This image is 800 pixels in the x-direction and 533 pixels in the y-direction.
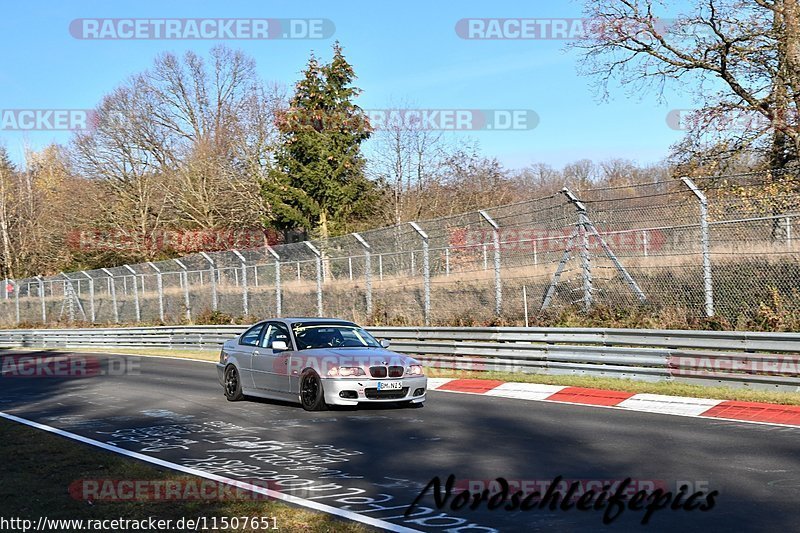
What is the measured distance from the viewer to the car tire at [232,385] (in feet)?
51.2

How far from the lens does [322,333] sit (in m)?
15.1

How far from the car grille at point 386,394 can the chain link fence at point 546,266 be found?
538cm

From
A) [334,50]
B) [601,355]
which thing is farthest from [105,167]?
[601,355]

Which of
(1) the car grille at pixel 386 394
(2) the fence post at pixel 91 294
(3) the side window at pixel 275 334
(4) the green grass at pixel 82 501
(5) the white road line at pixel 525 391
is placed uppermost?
(2) the fence post at pixel 91 294

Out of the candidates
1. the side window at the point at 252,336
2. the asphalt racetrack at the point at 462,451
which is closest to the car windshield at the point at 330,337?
the side window at the point at 252,336

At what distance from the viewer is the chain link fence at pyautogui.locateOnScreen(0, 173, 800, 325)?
16656mm

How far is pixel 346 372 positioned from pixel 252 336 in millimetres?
2786

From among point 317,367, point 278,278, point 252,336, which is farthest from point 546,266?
point 278,278

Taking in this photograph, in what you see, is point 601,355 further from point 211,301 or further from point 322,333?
point 211,301

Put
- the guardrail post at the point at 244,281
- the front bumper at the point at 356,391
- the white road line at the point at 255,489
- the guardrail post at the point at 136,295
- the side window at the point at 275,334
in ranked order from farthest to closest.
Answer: the guardrail post at the point at 136,295
the guardrail post at the point at 244,281
the side window at the point at 275,334
the front bumper at the point at 356,391
the white road line at the point at 255,489

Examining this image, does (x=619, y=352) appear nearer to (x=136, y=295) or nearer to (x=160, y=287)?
(x=160, y=287)

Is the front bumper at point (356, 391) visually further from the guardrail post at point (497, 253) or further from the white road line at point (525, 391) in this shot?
the guardrail post at point (497, 253)

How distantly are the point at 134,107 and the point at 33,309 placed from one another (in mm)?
14989

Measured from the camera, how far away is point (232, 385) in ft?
51.6
